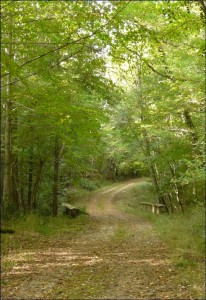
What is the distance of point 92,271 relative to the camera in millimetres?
7355

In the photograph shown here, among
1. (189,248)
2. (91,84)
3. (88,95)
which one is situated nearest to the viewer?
(189,248)

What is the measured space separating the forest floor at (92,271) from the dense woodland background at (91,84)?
3.34 metres

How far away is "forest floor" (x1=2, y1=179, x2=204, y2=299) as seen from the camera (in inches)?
230

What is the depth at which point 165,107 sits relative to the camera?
46.7 feet

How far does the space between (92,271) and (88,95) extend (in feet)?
27.1

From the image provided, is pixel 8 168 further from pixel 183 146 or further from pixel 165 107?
pixel 183 146

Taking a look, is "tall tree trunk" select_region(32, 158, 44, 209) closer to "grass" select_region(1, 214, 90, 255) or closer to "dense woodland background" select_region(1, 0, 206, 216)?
"dense woodland background" select_region(1, 0, 206, 216)

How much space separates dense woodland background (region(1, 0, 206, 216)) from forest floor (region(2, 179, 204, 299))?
334 cm

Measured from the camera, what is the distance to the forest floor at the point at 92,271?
19.2ft

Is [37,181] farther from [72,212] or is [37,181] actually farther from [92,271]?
[92,271]

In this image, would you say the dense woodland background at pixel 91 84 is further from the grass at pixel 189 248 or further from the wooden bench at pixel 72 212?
the grass at pixel 189 248

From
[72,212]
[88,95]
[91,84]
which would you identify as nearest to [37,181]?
[72,212]

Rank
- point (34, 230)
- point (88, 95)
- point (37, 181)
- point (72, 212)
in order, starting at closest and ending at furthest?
1. point (34, 230)
2. point (88, 95)
3. point (37, 181)
4. point (72, 212)

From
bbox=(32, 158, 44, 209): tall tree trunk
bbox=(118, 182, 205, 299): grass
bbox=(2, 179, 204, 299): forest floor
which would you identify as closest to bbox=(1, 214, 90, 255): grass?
bbox=(2, 179, 204, 299): forest floor
